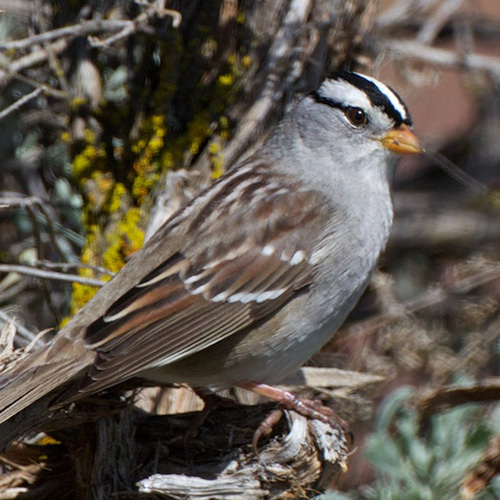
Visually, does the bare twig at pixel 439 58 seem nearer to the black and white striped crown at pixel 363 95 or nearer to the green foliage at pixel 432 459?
the black and white striped crown at pixel 363 95

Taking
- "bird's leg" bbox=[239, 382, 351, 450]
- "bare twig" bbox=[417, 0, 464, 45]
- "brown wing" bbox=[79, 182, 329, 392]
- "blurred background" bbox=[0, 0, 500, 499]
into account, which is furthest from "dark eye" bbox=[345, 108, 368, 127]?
"bare twig" bbox=[417, 0, 464, 45]

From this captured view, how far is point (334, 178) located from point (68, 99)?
42.5 inches

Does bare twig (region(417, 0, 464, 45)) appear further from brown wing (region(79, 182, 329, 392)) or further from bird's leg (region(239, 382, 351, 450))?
bird's leg (region(239, 382, 351, 450))

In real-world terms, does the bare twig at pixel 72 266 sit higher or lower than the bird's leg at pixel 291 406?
higher

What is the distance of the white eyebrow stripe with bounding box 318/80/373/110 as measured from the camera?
3.32 m

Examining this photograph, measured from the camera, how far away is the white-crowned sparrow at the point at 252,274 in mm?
2914

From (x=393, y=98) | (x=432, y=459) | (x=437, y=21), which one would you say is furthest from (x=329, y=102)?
(x=437, y=21)

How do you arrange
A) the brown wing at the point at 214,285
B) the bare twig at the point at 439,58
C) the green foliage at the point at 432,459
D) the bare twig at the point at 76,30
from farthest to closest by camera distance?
the bare twig at the point at 439,58 < the bare twig at the point at 76,30 < the green foliage at the point at 432,459 < the brown wing at the point at 214,285

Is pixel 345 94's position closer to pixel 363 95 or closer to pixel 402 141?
pixel 363 95

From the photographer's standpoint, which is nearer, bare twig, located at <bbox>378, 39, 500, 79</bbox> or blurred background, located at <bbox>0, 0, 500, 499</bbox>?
blurred background, located at <bbox>0, 0, 500, 499</bbox>

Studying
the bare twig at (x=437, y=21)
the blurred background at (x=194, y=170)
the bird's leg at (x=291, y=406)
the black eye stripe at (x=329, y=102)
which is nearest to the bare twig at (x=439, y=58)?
the blurred background at (x=194, y=170)

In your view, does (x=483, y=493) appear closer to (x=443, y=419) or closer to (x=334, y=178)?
(x=443, y=419)

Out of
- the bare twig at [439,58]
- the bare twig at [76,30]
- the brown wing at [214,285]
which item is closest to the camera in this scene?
the brown wing at [214,285]

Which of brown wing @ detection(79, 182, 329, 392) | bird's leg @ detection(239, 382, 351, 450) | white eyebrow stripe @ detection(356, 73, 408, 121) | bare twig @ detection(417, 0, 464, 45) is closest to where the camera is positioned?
brown wing @ detection(79, 182, 329, 392)
